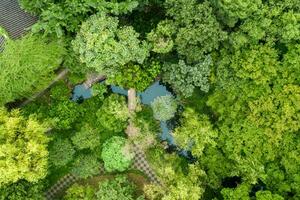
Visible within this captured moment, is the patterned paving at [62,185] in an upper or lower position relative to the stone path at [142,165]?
lower

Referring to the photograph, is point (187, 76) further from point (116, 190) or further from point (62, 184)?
point (62, 184)

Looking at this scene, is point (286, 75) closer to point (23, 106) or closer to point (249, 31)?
point (249, 31)

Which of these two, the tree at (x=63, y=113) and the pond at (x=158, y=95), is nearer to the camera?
the tree at (x=63, y=113)

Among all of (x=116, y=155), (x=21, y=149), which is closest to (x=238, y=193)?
(x=116, y=155)

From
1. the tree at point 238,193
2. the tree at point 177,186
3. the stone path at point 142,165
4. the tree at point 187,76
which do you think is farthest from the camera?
the stone path at point 142,165

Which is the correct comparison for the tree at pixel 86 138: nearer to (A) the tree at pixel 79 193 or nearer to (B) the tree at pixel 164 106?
(A) the tree at pixel 79 193

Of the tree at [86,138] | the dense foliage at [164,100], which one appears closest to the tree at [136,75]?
the dense foliage at [164,100]

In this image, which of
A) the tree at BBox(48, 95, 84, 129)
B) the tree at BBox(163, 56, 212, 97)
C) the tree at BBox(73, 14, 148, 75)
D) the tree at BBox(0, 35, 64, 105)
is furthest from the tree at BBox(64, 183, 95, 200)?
the tree at BBox(163, 56, 212, 97)
